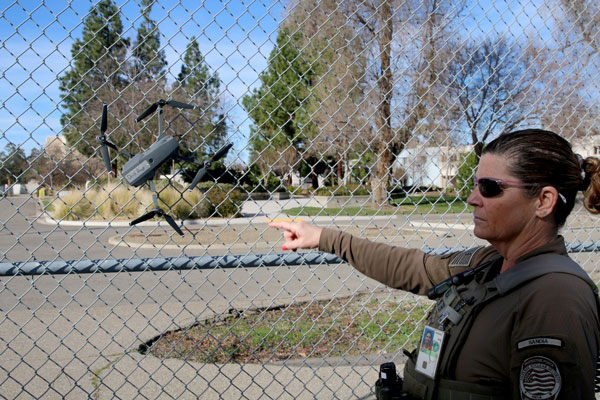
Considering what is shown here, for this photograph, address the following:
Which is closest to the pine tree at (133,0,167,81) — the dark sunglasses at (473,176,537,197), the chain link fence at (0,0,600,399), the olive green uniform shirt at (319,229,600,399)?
the chain link fence at (0,0,600,399)

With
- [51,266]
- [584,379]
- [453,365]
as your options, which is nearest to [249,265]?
[51,266]

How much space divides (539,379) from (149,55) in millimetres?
2356

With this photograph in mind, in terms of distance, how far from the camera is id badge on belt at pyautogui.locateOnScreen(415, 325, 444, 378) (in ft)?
5.32

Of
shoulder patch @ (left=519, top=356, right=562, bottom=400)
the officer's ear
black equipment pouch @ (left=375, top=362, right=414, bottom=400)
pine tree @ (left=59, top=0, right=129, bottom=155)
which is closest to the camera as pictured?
shoulder patch @ (left=519, top=356, right=562, bottom=400)

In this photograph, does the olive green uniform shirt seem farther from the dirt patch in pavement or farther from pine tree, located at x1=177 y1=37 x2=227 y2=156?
the dirt patch in pavement

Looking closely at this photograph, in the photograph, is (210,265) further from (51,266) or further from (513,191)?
(513,191)

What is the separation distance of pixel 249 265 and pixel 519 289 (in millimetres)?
1536

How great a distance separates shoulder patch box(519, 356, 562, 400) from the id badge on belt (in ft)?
0.97

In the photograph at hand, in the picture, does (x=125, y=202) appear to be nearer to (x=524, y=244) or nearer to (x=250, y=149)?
(x=250, y=149)

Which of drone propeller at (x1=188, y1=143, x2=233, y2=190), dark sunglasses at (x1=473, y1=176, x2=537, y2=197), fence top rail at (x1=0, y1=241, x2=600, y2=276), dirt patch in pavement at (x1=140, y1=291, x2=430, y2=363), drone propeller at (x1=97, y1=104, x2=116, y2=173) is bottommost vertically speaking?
dirt patch in pavement at (x1=140, y1=291, x2=430, y2=363)

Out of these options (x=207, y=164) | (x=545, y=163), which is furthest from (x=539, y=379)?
(x=207, y=164)

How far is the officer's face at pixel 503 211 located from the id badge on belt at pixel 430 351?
1.26ft

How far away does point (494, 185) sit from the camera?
1.69 meters

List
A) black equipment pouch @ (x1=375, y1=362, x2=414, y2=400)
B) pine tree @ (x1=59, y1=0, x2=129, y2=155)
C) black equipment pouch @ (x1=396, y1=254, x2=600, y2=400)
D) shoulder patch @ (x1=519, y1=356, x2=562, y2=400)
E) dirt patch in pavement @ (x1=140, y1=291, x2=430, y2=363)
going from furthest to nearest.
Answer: dirt patch in pavement @ (x1=140, y1=291, x2=430, y2=363), pine tree @ (x1=59, y1=0, x2=129, y2=155), black equipment pouch @ (x1=375, y1=362, x2=414, y2=400), black equipment pouch @ (x1=396, y1=254, x2=600, y2=400), shoulder patch @ (x1=519, y1=356, x2=562, y2=400)
